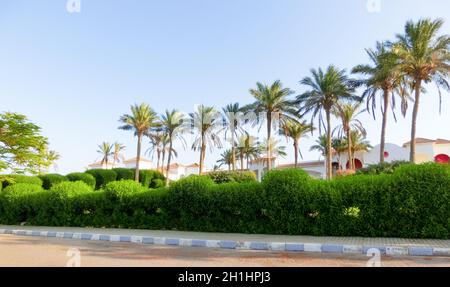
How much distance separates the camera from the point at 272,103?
37.6 metres

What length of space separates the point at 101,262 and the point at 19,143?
67.8 ft

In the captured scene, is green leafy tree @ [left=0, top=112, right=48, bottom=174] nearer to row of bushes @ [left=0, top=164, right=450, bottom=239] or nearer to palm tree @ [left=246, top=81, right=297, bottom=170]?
row of bushes @ [left=0, top=164, right=450, bottom=239]

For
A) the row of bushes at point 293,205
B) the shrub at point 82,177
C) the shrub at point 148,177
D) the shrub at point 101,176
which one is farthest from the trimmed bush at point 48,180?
the row of bushes at point 293,205

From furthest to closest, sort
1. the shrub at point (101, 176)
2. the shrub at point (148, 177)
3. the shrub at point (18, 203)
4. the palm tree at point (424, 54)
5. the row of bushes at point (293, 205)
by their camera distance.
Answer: the shrub at point (148, 177)
the shrub at point (101, 176)
the palm tree at point (424, 54)
the shrub at point (18, 203)
the row of bushes at point (293, 205)

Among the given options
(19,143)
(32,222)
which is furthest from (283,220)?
(19,143)

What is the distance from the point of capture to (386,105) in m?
32.8

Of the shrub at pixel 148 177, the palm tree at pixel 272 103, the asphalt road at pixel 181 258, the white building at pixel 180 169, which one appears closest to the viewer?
the asphalt road at pixel 181 258

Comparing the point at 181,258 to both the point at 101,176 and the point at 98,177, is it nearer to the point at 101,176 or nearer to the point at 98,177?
the point at 101,176

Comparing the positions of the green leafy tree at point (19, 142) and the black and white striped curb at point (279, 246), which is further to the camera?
the green leafy tree at point (19, 142)

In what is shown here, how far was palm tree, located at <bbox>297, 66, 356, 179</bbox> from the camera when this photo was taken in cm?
3603

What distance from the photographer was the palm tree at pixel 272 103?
37.7 metres

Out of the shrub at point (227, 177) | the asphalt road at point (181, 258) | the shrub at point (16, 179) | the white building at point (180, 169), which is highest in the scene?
the white building at point (180, 169)

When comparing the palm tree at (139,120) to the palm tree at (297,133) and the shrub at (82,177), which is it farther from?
the palm tree at (297,133)

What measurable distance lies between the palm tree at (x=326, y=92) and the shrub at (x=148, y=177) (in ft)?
76.6
